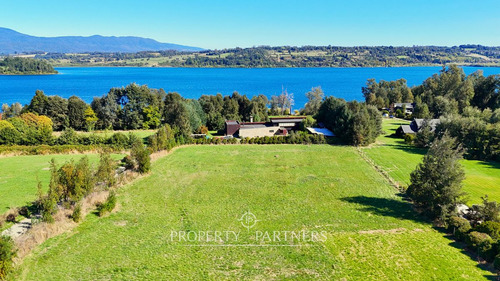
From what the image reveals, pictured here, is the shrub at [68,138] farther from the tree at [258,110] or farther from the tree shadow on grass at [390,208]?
the tree shadow on grass at [390,208]

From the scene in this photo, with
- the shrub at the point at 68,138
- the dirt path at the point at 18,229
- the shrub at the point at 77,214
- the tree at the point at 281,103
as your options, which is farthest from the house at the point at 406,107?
the dirt path at the point at 18,229

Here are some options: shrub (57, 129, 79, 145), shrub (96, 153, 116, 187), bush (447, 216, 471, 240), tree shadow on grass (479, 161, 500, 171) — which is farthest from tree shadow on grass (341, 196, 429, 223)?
shrub (57, 129, 79, 145)

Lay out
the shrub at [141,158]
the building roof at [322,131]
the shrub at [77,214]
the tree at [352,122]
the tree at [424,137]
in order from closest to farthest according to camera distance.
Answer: the shrub at [77,214], the shrub at [141,158], the tree at [424,137], the tree at [352,122], the building roof at [322,131]

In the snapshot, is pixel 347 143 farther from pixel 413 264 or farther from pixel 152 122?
pixel 152 122

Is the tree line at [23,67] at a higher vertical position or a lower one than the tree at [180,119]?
higher

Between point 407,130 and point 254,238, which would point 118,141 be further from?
point 407,130

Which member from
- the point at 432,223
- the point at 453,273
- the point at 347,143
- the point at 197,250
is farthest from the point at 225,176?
the point at 347,143

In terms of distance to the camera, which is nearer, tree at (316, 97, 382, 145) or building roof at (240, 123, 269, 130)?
tree at (316, 97, 382, 145)

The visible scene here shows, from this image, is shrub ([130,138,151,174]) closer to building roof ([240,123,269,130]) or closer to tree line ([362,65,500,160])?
building roof ([240,123,269,130])
